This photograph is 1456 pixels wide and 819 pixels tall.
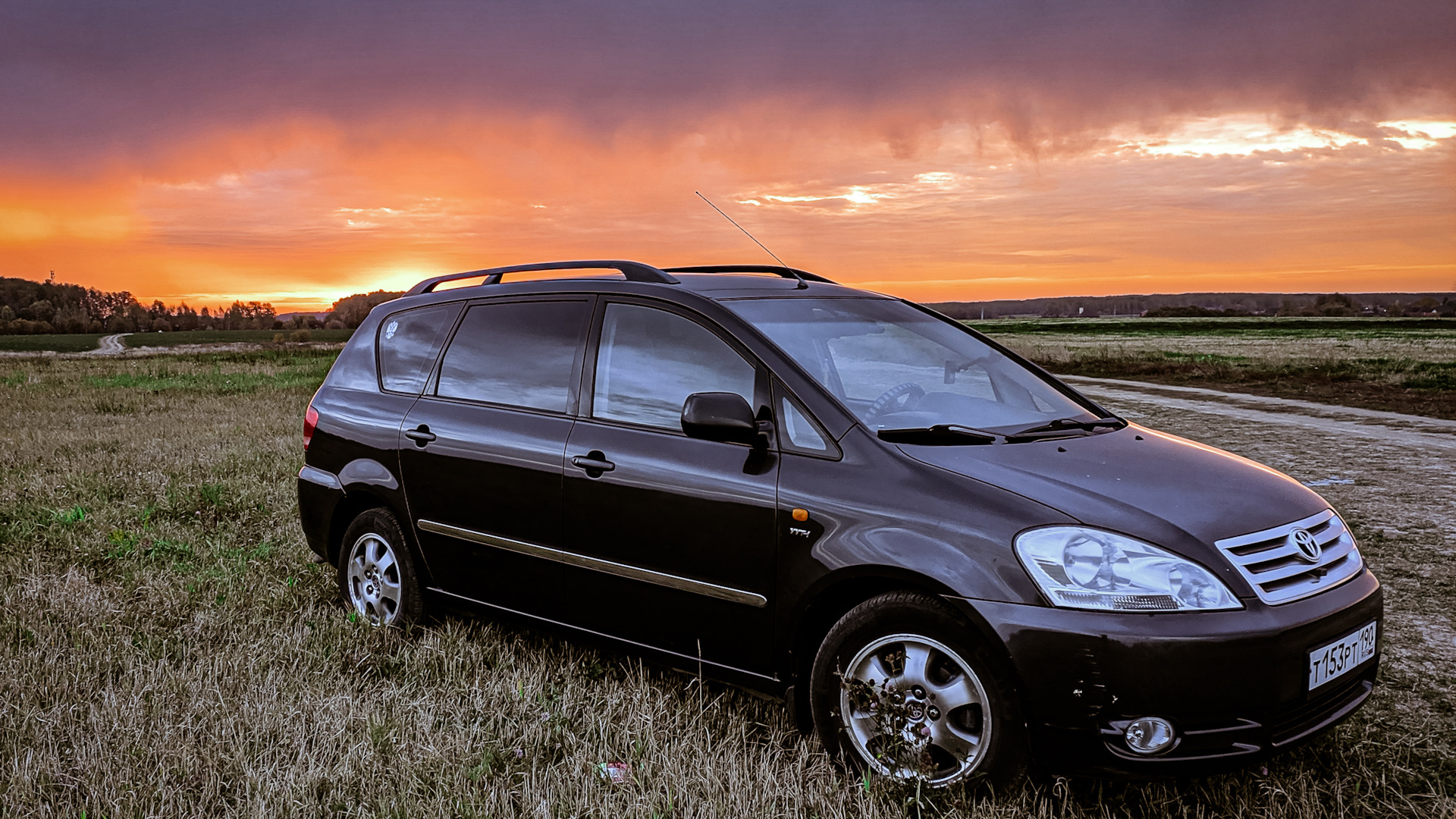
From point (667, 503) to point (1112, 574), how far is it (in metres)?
1.57

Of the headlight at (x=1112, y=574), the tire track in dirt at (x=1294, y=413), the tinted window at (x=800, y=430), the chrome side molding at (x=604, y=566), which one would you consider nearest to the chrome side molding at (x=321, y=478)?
the chrome side molding at (x=604, y=566)

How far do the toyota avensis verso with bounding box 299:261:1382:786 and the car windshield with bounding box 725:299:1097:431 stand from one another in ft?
0.05

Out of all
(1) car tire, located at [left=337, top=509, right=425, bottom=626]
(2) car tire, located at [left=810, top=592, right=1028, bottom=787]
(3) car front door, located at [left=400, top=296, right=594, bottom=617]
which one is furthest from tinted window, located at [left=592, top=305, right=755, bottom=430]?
(1) car tire, located at [left=337, top=509, right=425, bottom=626]

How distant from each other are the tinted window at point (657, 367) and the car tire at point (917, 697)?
3.17ft

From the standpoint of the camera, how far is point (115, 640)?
4.59 meters

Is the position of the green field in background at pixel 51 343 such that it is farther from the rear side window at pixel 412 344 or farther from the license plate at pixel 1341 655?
the license plate at pixel 1341 655

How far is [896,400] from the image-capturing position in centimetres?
360

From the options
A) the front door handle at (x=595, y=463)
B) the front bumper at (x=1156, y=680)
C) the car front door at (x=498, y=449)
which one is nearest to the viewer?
the front bumper at (x=1156, y=680)

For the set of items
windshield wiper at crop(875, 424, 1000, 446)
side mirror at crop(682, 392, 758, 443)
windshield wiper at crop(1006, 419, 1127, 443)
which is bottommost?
windshield wiper at crop(1006, 419, 1127, 443)

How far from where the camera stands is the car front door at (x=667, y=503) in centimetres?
340

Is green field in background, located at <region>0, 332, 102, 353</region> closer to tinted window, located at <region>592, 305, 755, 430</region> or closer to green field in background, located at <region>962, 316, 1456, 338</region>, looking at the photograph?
green field in background, located at <region>962, 316, 1456, 338</region>

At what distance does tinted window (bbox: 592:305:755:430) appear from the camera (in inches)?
144

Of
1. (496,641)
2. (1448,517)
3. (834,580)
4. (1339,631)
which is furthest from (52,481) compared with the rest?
(1448,517)

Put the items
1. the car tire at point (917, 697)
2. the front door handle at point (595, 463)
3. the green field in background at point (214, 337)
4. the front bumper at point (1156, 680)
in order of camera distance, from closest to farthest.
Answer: the front bumper at point (1156, 680) < the car tire at point (917, 697) < the front door handle at point (595, 463) < the green field in background at point (214, 337)
